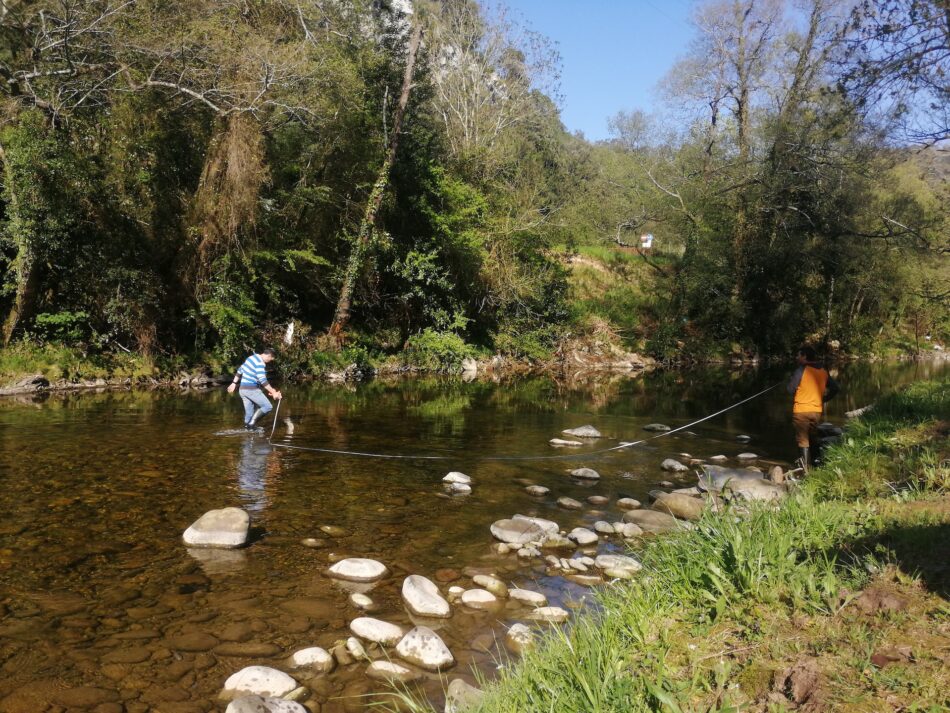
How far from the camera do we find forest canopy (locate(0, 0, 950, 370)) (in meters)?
18.0

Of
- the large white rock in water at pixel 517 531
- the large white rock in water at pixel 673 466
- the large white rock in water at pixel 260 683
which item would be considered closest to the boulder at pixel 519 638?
the large white rock in water at pixel 260 683

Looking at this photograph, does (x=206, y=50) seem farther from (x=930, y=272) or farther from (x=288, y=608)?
(x=930, y=272)

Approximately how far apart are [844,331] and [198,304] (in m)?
33.1

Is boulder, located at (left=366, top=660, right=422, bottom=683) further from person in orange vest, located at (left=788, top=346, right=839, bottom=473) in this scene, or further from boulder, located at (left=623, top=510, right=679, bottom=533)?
person in orange vest, located at (left=788, top=346, right=839, bottom=473)

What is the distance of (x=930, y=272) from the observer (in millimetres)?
36781

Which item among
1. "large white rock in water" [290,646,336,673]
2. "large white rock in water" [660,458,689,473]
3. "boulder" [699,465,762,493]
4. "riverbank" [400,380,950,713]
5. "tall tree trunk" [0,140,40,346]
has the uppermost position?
"tall tree trunk" [0,140,40,346]

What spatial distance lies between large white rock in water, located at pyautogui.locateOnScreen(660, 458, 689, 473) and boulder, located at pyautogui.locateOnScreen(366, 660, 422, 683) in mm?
7721

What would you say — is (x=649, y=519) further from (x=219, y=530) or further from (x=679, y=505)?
(x=219, y=530)

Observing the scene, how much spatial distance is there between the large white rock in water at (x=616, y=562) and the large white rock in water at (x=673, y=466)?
4.89 m

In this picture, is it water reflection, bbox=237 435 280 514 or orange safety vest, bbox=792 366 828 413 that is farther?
orange safety vest, bbox=792 366 828 413

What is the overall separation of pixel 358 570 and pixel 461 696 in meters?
2.57

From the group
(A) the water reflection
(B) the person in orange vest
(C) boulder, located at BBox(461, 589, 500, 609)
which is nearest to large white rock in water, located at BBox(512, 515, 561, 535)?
(C) boulder, located at BBox(461, 589, 500, 609)

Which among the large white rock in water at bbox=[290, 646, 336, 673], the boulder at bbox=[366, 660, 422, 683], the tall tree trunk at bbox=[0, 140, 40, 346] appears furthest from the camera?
the tall tree trunk at bbox=[0, 140, 40, 346]

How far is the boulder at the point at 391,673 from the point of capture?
16.5ft
